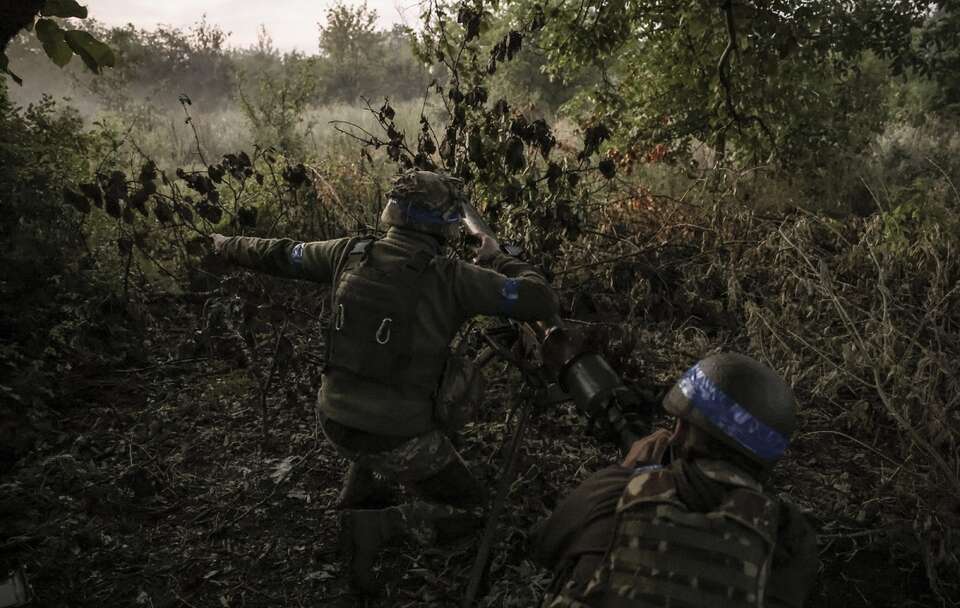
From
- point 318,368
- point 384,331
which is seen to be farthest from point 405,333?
point 318,368

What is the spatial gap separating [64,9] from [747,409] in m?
2.24

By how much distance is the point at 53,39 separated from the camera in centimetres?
191

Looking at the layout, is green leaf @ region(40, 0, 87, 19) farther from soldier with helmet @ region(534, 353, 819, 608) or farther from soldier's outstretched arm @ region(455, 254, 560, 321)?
soldier with helmet @ region(534, 353, 819, 608)

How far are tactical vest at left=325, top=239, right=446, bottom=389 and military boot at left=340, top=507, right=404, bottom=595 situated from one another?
535mm

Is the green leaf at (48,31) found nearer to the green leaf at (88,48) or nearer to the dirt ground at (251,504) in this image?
the green leaf at (88,48)

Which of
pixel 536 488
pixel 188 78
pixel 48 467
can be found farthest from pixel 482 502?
pixel 188 78

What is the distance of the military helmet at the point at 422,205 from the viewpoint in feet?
7.97

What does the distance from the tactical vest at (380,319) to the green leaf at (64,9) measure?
1.13 m

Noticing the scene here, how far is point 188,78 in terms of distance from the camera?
23062mm

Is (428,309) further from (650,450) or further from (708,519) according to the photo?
(708,519)

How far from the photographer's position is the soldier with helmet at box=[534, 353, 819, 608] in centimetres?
130

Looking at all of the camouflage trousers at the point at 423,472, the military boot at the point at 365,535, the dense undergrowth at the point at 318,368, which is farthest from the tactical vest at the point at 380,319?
the dense undergrowth at the point at 318,368

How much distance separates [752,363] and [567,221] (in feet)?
7.76

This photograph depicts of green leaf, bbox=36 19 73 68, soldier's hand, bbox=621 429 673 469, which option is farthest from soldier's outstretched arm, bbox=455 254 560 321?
green leaf, bbox=36 19 73 68
